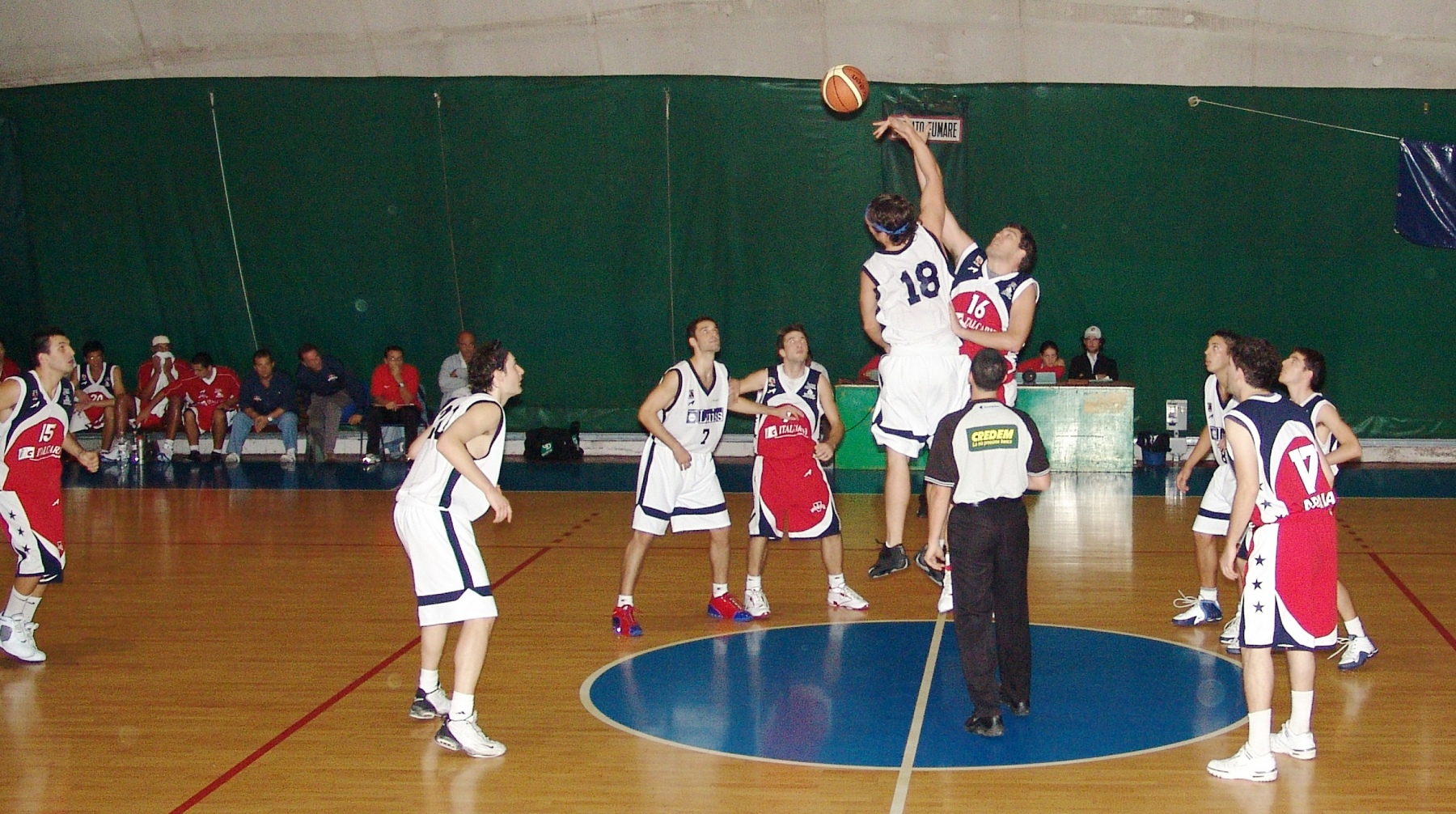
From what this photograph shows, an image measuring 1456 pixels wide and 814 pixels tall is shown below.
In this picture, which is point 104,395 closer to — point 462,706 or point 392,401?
point 392,401

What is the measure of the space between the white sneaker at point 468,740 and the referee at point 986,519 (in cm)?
199

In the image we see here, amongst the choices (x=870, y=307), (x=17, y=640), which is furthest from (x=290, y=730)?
(x=870, y=307)

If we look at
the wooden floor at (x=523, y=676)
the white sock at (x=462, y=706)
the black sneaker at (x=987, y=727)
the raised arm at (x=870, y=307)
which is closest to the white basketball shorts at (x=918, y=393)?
the raised arm at (x=870, y=307)

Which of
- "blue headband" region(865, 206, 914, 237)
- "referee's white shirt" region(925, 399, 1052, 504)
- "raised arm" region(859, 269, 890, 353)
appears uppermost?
Answer: "blue headband" region(865, 206, 914, 237)

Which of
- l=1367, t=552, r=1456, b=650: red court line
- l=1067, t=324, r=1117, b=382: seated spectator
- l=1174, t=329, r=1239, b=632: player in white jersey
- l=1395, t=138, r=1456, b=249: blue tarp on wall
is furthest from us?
l=1395, t=138, r=1456, b=249: blue tarp on wall

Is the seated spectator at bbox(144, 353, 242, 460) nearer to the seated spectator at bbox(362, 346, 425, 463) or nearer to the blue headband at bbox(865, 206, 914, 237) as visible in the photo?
the seated spectator at bbox(362, 346, 425, 463)

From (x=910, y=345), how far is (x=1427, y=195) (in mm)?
12087

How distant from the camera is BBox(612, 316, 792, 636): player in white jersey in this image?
7699 millimetres

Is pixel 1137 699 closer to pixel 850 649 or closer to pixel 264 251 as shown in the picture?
pixel 850 649

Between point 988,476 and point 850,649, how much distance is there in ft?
6.39

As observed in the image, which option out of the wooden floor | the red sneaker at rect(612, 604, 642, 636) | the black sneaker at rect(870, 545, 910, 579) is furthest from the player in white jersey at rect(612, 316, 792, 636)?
Answer: the black sneaker at rect(870, 545, 910, 579)

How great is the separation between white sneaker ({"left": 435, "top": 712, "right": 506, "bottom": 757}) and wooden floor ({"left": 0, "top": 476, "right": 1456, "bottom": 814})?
0.06 meters

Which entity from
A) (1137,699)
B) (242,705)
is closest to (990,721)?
(1137,699)

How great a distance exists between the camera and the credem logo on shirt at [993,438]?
571cm
